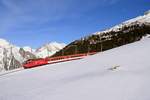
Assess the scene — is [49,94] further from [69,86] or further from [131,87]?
[131,87]

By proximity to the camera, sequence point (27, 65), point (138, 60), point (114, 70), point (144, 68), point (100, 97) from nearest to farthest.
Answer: point (100, 97) → point (144, 68) → point (114, 70) → point (138, 60) → point (27, 65)

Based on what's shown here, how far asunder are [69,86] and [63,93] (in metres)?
1.29

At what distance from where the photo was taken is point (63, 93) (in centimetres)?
1495

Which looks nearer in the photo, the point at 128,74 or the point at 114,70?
the point at 128,74

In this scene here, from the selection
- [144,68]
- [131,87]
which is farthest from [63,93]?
[144,68]

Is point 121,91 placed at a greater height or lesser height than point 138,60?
lesser

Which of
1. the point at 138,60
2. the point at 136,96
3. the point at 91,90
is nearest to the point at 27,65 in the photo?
the point at 138,60

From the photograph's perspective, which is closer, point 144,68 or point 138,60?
point 144,68

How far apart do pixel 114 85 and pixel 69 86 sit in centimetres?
324

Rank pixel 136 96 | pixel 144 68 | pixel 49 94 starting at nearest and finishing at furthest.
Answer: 1. pixel 136 96
2. pixel 49 94
3. pixel 144 68

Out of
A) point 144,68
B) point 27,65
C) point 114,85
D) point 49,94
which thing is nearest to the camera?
point 114,85

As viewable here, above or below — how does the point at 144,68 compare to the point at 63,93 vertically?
above

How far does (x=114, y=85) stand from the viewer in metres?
14.2

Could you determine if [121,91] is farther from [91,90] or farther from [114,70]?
[114,70]
